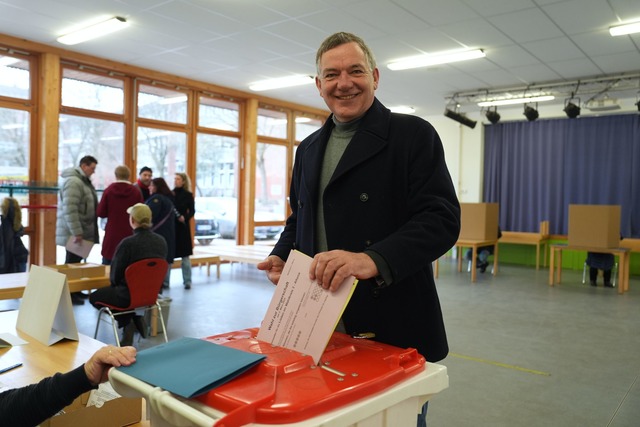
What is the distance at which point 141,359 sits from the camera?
0.91 m

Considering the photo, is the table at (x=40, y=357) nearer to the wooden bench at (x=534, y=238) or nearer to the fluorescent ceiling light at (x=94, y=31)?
the fluorescent ceiling light at (x=94, y=31)

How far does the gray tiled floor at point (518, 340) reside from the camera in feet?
9.84

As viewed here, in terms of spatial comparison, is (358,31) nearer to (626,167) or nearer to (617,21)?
(617,21)

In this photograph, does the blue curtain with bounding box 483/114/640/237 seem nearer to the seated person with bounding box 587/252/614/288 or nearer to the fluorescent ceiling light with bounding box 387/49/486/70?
the seated person with bounding box 587/252/614/288

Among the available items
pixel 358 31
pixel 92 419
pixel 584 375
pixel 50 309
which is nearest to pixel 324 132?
pixel 92 419

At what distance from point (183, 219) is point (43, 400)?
17.6 ft

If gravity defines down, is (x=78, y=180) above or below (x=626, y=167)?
below

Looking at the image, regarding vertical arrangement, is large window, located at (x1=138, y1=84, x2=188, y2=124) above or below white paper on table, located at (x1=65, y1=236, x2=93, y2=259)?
above

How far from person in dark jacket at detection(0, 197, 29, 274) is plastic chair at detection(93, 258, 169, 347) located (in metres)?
1.81

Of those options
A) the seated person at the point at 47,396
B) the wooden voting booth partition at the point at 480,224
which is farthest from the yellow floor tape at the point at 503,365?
the wooden voting booth partition at the point at 480,224

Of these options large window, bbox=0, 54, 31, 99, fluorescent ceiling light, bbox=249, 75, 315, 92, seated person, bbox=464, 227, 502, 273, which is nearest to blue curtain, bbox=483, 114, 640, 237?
seated person, bbox=464, 227, 502, 273

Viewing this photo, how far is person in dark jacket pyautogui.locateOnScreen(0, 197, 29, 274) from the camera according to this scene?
486 centimetres

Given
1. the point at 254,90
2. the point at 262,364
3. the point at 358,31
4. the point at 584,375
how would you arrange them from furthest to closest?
the point at 254,90 → the point at 358,31 → the point at 584,375 → the point at 262,364

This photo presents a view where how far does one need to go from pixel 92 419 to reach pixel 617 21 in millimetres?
5822
